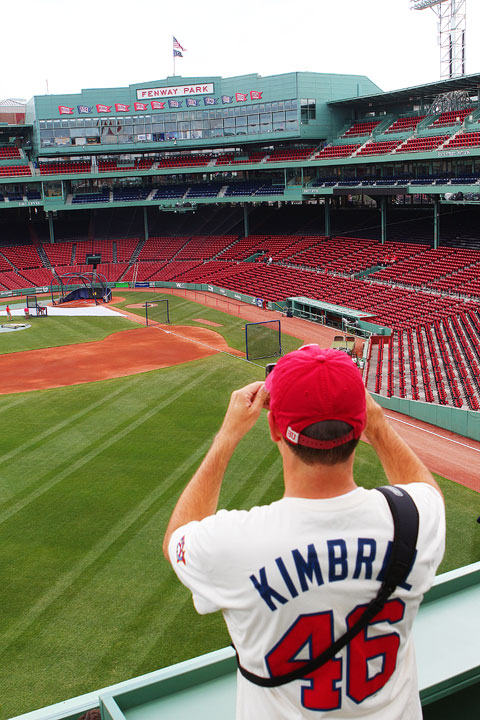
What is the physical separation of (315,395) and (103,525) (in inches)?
619

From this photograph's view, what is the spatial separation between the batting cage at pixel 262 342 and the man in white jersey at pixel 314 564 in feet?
107

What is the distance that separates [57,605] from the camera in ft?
45.2

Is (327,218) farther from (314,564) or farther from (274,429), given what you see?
(314,564)

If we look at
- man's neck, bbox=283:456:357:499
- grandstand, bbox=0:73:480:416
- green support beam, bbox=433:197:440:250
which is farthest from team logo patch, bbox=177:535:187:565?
green support beam, bbox=433:197:440:250

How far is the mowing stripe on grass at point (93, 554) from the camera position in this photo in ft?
43.0

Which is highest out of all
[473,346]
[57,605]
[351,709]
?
[351,709]

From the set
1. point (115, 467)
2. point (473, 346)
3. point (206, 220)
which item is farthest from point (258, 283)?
point (115, 467)

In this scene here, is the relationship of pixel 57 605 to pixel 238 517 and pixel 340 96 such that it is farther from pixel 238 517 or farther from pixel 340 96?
pixel 340 96

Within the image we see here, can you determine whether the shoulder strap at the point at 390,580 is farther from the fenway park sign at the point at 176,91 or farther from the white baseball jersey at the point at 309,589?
the fenway park sign at the point at 176,91

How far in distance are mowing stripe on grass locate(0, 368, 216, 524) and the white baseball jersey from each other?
16660 mm

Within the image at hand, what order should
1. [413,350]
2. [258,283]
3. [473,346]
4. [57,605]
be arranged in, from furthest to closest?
[258,283] → [413,350] → [473,346] → [57,605]

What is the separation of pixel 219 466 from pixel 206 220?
7418 cm

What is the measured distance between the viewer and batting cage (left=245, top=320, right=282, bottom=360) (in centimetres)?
3628

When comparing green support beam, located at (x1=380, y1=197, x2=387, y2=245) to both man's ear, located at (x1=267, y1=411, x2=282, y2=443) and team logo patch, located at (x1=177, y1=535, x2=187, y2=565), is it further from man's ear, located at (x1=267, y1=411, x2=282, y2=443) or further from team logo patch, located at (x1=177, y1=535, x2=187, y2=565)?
team logo patch, located at (x1=177, y1=535, x2=187, y2=565)
